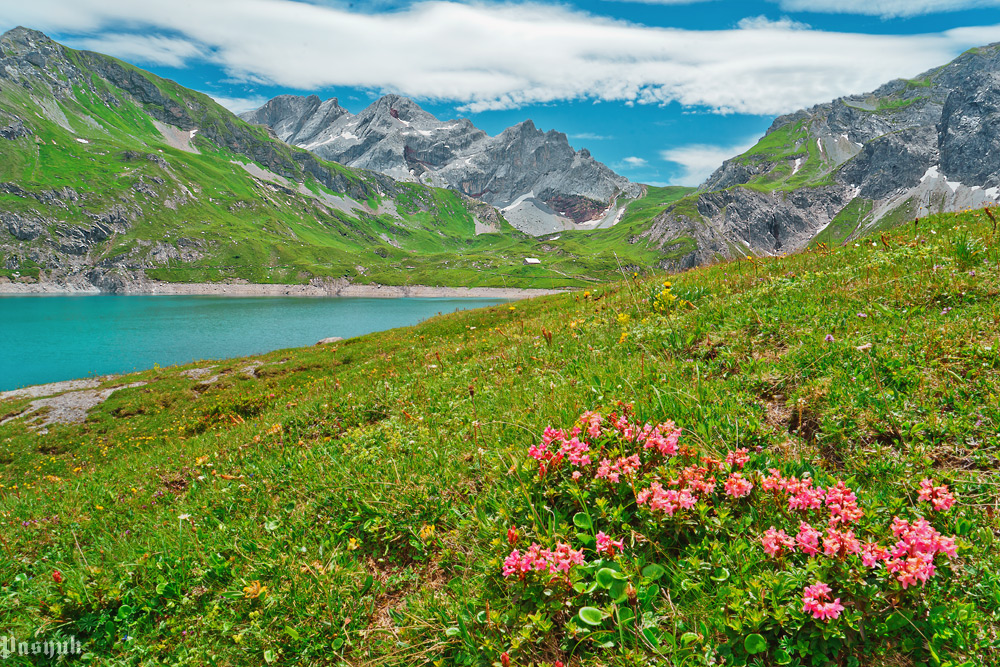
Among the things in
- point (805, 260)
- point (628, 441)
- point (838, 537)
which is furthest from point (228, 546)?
point (805, 260)

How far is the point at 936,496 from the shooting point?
2.81 meters

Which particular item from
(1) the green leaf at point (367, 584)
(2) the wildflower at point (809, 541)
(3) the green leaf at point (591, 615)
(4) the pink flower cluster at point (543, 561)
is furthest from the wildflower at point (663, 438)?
(1) the green leaf at point (367, 584)

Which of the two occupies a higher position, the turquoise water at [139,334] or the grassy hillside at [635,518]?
the grassy hillside at [635,518]

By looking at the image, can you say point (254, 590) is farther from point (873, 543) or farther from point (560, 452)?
point (873, 543)

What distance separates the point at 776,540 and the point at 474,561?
2248 mm

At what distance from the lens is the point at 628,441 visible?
3660 mm

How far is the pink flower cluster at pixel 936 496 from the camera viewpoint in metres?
2.62

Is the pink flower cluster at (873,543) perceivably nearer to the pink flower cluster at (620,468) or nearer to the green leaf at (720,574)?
the green leaf at (720,574)

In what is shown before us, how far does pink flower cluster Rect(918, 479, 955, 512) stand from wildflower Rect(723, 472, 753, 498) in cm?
102

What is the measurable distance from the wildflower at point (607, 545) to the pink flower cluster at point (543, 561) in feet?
0.47

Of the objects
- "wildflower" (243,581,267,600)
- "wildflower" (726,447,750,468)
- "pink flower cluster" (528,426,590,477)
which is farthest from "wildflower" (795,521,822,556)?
"wildflower" (243,581,267,600)

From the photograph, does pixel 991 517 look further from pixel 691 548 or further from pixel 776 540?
pixel 691 548

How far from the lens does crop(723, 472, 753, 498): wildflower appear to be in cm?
292

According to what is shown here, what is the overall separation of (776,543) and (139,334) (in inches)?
4502
